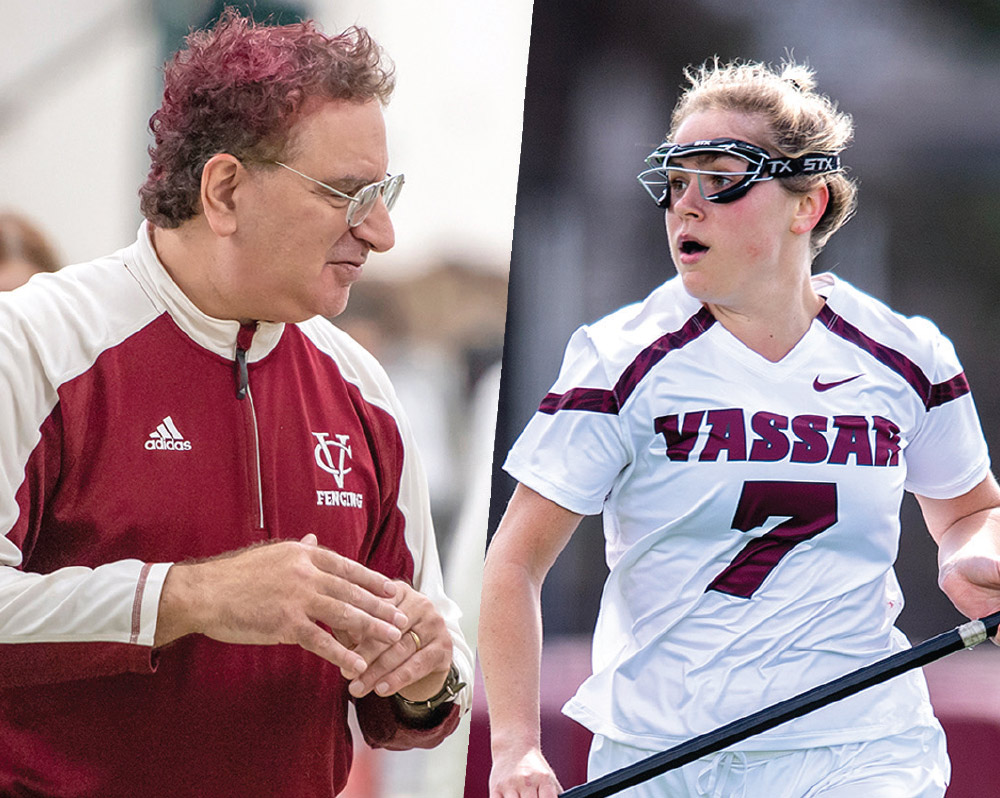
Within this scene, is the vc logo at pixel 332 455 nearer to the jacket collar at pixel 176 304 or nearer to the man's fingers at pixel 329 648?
the jacket collar at pixel 176 304

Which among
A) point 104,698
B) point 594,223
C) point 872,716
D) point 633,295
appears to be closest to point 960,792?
point 872,716

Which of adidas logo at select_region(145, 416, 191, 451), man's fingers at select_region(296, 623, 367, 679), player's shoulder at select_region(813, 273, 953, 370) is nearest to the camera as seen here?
man's fingers at select_region(296, 623, 367, 679)

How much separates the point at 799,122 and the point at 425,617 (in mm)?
998

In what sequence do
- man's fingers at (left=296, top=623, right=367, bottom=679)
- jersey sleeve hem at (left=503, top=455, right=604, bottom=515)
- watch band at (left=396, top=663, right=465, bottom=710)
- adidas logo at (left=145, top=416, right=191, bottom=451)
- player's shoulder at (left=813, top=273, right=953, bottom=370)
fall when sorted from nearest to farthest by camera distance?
man's fingers at (left=296, top=623, right=367, bottom=679)
adidas logo at (left=145, top=416, right=191, bottom=451)
watch band at (left=396, top=663, right=465, bottom=710)
jersey sleeve hem at (left=503, top=455, right=604, bottom=515)
player's shoulder at (left=813, top=273, right=953, bottom=370)

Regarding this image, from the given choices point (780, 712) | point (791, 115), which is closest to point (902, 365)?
point (791, 115)

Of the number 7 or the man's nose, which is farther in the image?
the number 7

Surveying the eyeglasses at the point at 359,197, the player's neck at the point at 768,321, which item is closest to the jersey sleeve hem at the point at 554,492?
the player's neck at the point at 768,321

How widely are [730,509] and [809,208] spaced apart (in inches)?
21.0

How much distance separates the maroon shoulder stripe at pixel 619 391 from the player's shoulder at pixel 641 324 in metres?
0.01

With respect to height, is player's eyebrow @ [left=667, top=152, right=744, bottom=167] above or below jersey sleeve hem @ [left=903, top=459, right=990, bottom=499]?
above

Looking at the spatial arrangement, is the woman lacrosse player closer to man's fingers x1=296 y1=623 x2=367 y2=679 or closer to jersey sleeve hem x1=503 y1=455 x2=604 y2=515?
jersey sleeve hem x1=503 y1=455 x2=604 y2=515

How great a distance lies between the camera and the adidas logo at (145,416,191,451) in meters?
1.67

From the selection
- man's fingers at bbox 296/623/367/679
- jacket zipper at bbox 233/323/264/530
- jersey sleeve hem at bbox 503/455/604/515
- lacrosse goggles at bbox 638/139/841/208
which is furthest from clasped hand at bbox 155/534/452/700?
lacrosse goggles at bbox 638/139/841/208

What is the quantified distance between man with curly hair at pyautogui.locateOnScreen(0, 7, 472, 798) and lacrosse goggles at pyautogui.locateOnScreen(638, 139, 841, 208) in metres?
0.53
